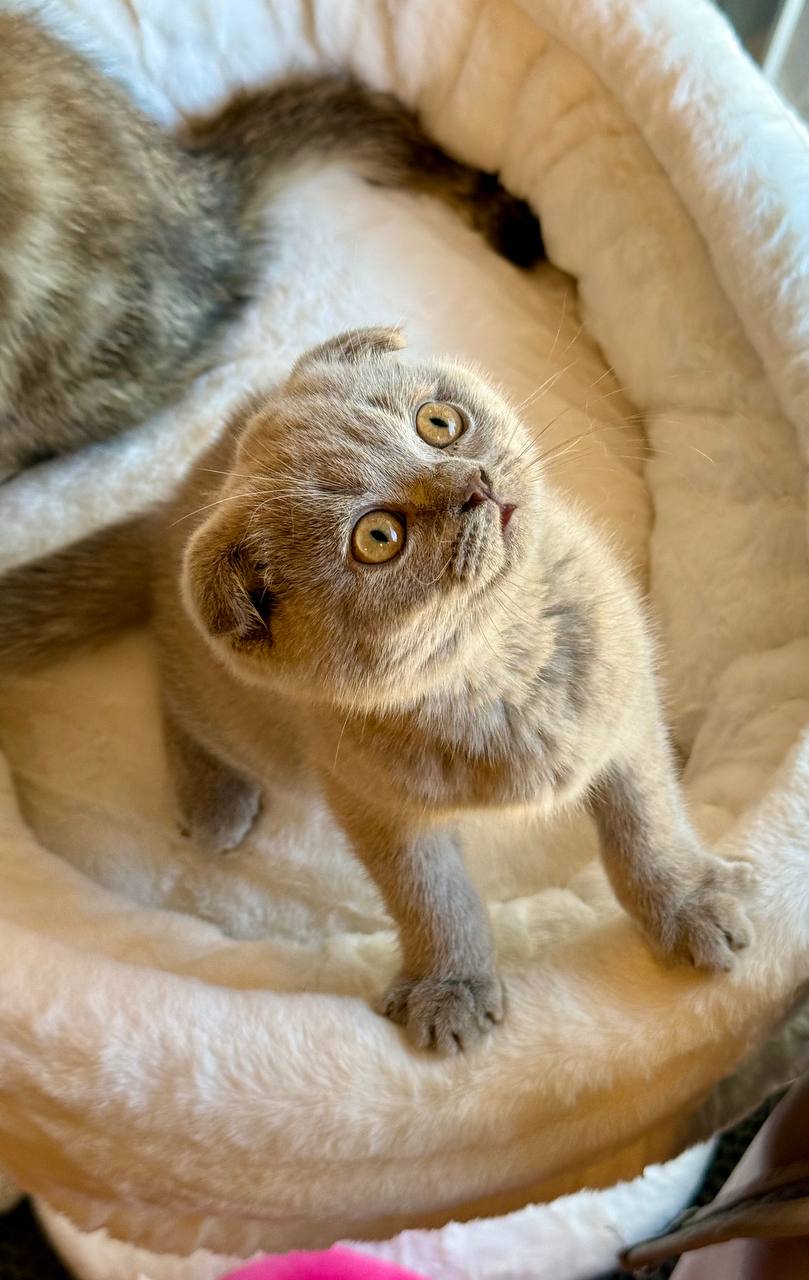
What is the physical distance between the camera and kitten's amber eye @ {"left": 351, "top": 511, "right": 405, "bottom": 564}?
77 centimetres

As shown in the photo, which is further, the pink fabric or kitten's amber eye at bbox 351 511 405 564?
the pink fabric

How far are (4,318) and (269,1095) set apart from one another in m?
1.04

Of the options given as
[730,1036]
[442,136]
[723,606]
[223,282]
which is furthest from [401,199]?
[730,1036]

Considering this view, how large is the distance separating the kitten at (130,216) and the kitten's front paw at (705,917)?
42.5 inches

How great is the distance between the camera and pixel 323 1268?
125 cm

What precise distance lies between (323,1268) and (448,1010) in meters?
0.53

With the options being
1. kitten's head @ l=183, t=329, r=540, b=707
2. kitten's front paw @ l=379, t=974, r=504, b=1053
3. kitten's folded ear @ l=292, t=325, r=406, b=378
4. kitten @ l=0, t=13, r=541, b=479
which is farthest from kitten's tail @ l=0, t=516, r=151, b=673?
kitten's front paw @ l=379, t=974, r=504, b=1053

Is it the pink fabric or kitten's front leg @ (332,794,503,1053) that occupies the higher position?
kitten's front leg @ (332,794,503,1053)

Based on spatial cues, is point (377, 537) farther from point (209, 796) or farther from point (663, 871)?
point (209, 796)

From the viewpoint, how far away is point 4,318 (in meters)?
1.34

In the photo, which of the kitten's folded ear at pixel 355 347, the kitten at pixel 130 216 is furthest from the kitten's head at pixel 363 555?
the kitten at pixel 130 216

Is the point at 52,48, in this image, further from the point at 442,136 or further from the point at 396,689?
the point at 396,689

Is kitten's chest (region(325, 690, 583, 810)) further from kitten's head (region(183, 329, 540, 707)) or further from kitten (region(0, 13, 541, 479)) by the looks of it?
kitten (region(0, 13, 541, 479))

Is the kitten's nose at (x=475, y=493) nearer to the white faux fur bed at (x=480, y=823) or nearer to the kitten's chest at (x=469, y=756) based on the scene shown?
the kitten's chest at (x=469, y=756)
